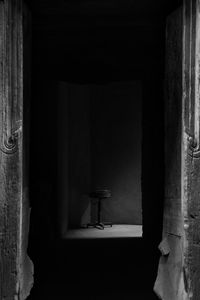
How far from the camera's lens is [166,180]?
3785 mm

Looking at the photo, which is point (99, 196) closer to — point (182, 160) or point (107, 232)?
point (107, 232)

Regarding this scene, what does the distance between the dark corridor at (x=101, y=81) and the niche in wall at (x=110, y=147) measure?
3.81m

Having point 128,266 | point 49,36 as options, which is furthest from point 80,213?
point 49,36

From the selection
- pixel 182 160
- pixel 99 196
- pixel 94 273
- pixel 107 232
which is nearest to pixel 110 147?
pixel 99 196

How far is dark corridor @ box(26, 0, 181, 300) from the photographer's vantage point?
3.97 meters

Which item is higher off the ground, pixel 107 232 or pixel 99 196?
pixel 99 196

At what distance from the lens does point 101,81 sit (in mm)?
6551

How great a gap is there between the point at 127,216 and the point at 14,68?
9.36 meters

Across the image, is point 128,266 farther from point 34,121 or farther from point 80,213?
point 80,213

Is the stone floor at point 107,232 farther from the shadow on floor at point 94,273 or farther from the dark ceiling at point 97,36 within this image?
the dark ceiling at point 97,36

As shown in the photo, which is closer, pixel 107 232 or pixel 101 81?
pixel 101 81

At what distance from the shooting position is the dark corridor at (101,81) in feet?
13.0

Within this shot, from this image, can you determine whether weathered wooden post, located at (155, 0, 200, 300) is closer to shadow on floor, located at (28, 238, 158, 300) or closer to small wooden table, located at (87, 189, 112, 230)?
shadow on floor, located at (28, 238, 158, 300)

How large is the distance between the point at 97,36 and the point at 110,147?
7.79 metres
